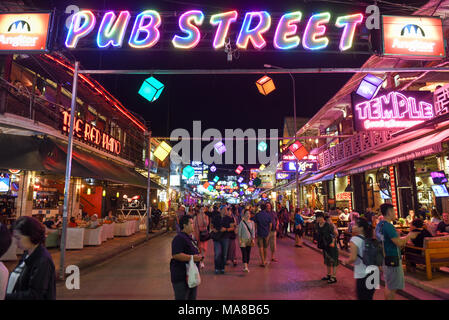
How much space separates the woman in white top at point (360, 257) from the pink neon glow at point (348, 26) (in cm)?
616

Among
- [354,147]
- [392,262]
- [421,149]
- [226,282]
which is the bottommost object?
[226,282]

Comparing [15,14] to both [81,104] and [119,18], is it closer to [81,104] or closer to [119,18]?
[119,18]

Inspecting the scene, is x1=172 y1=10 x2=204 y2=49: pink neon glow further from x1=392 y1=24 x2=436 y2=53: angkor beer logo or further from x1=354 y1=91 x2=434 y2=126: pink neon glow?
x1=354 y1=91 x2=434 y2=126: pink neon glow

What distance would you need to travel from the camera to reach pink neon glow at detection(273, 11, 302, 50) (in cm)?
888

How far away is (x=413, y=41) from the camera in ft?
26.2

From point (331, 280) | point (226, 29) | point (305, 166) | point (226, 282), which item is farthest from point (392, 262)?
point (305, 166)

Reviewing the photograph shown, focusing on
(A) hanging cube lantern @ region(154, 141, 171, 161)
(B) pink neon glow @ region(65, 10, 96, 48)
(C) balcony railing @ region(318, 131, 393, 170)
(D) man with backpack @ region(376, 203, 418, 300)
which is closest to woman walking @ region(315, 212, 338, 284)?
(D) man with backpack @ region(376, 203, 418, 300)

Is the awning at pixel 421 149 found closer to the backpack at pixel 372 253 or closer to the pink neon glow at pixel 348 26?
the pink neon glow at pixel 348 26

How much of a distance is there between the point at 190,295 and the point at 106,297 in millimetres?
3041

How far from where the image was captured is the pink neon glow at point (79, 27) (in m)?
8.51

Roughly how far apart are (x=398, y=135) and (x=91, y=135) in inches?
586

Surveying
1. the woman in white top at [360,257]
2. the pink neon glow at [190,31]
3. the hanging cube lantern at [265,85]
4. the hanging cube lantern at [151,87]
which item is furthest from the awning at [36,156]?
the woman in white top at [360,257]

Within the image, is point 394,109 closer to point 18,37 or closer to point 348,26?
point 348,26
